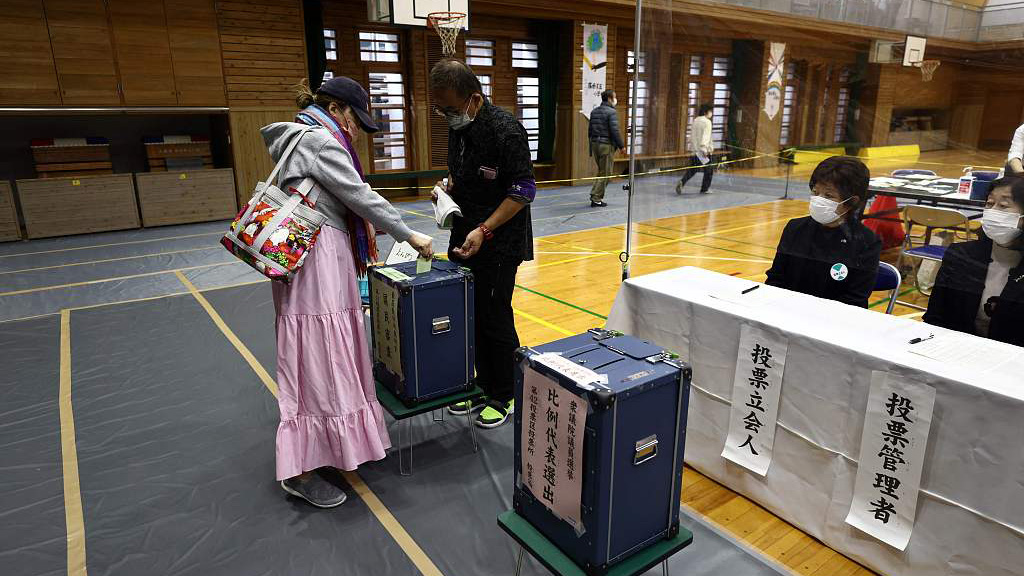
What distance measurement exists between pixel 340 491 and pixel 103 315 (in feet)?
10.0

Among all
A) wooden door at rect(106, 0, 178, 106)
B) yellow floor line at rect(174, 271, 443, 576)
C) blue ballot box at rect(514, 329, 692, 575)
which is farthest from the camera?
wooden door at rect(106, 0, 178, 106)

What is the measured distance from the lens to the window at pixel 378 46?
29.5 ft

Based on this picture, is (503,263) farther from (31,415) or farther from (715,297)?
(31,415)

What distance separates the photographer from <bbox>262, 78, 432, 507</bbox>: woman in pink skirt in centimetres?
194

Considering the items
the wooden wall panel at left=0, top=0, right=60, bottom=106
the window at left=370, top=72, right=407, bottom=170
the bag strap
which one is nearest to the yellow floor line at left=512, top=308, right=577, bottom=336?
A: the bag strap

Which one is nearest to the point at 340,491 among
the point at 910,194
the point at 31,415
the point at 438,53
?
the point at 31,415

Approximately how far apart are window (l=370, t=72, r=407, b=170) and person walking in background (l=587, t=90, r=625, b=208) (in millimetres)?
3054

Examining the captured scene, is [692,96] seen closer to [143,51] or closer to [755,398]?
[755,398]

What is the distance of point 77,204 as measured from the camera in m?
7.02

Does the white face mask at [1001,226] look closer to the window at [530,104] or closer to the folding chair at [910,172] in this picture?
the folding chair at [910,172]

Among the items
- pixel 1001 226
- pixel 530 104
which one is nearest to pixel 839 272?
pixel 1001 226

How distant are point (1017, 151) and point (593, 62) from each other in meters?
9.51

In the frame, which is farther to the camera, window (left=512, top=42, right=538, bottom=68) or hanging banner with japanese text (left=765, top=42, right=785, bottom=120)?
window (left=512, top=42, right=538, bottom=68)

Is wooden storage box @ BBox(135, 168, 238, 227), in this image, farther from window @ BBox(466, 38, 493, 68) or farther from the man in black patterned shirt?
the man in black patterned shirt
